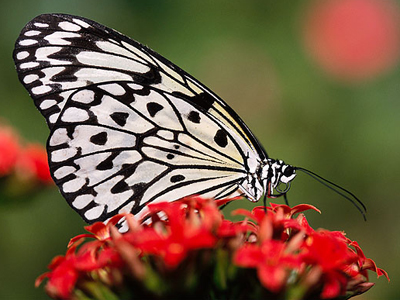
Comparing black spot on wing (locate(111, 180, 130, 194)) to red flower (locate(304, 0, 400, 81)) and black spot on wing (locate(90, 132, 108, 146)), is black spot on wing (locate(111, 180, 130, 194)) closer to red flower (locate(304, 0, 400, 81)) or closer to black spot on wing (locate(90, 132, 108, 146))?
black spot on wing (locate(90, 132, 108, 146))

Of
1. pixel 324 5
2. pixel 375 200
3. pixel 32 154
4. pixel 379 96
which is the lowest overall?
pixel 375 200

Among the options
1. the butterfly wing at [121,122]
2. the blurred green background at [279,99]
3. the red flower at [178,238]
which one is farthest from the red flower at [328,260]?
the blurred green background at [279,99]

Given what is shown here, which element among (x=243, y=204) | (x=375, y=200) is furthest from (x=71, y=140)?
(x=375, y=200)

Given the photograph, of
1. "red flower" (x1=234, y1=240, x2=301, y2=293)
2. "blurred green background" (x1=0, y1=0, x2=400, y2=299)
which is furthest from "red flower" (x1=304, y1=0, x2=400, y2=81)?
"red flower" (x1=234, y1=240, x2=301, y2=293)

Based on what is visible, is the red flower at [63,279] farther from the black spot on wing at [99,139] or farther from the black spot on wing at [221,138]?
the black spot on wing at [221,138]

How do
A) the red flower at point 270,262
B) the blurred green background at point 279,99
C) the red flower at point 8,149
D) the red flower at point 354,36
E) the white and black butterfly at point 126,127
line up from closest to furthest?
1. the red flower at point 270,262
2. the white and black butterfly at point 126,127
3. the red flower at point 8,149
4. the blurred green background at point 279,99
5. the red flower at point 354,36

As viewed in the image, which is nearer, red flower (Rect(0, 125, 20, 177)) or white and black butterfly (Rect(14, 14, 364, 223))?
white and black butterfly (Rect(14, 14, 364, 223))

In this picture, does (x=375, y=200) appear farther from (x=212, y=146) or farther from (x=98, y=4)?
Answer: (x=98, y=4)
